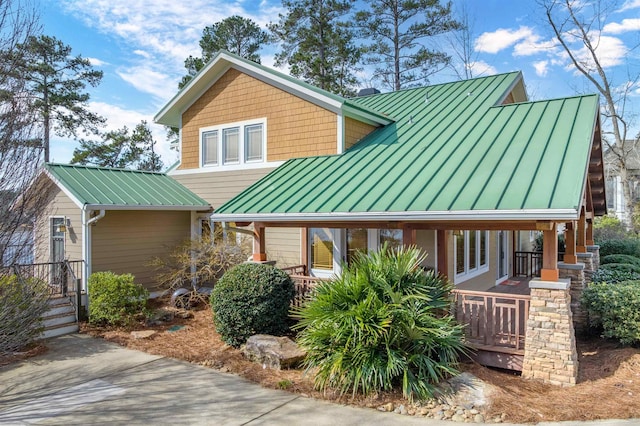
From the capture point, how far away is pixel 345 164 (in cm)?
1040

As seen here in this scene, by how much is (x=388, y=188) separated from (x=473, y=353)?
3272 mm

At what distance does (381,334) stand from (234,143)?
28.2 ft

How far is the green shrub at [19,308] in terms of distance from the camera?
579cm

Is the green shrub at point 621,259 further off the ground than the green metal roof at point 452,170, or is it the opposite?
the green metal roof at point 452,170

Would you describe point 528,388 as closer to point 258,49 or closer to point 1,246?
point 1,246

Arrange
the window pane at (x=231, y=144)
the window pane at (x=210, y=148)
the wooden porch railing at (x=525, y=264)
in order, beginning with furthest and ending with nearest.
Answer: the wooden porch railing at (x=525, y=264)
the window pane at (x=210, y=148)
the window pane at (x=231, y=144)

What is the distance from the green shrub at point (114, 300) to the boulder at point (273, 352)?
11.9 ft

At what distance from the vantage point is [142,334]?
9266 mm

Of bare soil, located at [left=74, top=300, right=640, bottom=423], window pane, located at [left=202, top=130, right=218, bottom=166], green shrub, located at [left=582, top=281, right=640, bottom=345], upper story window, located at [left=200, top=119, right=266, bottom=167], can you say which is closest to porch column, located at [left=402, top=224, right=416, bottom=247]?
bare soil, located at [left=74, top=300, right=640, bottom=423]

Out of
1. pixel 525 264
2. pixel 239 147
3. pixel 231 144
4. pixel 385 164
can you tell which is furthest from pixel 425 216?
pixel 525 264

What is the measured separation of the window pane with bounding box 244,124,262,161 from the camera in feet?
41.2

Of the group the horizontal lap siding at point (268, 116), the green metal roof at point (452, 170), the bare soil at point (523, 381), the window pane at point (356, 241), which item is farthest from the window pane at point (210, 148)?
the bare soil at point (523, 381)

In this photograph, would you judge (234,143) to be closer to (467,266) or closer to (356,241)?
(356,241)

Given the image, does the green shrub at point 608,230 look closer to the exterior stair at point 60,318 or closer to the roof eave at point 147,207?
the roof eave at point 147,207
